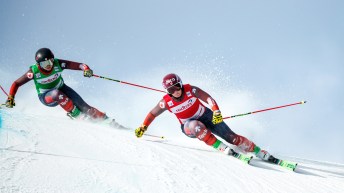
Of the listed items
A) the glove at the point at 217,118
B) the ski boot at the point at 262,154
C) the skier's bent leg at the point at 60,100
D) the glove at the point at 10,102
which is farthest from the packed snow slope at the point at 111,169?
the glove at the point at 10,102

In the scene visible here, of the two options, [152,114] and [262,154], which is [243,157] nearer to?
[262,154]

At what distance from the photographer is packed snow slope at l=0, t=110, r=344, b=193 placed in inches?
82.0

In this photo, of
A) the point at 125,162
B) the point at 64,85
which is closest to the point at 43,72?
the point at 64,85

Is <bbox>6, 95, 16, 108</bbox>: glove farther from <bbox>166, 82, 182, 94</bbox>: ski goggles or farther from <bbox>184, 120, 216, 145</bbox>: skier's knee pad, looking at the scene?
<bbox>184, 120, 216, 145</bbox>: skier's knee pad

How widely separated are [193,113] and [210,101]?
0.43 meters

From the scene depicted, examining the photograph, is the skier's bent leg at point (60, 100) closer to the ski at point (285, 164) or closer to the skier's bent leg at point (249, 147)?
the skier's bent leg at point (249, 147)

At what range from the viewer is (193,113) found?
17.0 feet

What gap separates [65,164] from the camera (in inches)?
97.6

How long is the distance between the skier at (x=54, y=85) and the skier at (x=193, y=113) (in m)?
1.96

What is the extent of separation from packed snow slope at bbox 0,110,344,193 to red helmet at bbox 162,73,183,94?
1.22 m

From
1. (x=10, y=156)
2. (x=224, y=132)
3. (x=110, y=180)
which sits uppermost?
(x=224, y=132)

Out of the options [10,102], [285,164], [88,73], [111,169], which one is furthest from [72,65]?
[285,164]

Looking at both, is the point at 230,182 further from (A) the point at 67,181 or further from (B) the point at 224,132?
(B) the point at 224,132

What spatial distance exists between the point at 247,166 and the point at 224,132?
4.12 ft
